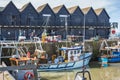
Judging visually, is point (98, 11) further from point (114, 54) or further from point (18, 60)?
point (18, 60)

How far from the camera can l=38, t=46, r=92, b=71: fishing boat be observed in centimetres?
2792

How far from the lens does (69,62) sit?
2897 centimetres

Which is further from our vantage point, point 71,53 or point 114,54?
point 114,54

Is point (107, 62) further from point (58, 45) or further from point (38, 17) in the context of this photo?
point (38, 17)

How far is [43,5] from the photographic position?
4822 centimetres

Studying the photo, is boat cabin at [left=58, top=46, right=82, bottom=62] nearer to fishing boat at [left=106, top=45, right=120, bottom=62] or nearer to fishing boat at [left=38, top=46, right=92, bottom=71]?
fishing boat at [left=38, top=46, right=92, bottom=71]

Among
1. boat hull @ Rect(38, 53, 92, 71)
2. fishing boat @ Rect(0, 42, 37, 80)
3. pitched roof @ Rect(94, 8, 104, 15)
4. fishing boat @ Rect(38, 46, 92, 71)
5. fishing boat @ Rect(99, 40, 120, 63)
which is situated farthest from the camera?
pitched roof @ Rect(94, 8, 104, 15)

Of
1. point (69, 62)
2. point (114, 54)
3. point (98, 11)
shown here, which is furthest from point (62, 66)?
point (98, 11)

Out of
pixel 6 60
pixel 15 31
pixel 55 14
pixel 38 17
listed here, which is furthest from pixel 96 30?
pixel 6 60

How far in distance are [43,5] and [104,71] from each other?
22.6 meters

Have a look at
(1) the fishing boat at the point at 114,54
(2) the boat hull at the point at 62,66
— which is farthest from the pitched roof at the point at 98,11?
(2) the boat hull at the point at 62,66

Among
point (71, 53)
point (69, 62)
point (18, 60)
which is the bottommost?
point (69, 62)

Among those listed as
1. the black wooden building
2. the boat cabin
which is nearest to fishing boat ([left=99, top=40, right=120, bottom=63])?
the boat cabin

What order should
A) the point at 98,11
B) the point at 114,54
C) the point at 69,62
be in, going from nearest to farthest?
the point at 69,62
the point at 114,54
the point at 98,11
